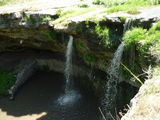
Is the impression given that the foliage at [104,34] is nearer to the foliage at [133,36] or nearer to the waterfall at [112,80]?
the waterfall at [112,80]

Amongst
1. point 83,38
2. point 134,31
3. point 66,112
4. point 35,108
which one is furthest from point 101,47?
point 35,108

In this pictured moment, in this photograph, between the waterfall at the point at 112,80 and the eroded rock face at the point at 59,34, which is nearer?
the waterfall at the point at 112,80

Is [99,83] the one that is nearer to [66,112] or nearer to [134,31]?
[66,112]

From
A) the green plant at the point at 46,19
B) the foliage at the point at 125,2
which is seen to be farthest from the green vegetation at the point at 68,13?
the foliage at the point at 125,2

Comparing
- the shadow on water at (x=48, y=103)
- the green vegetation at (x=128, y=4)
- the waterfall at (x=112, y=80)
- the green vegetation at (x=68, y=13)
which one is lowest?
the shadow on water at (x=48, y=103)

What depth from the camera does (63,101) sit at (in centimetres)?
1570

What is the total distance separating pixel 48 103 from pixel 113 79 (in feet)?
13.3

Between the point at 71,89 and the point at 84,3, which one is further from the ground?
the point at 84,3

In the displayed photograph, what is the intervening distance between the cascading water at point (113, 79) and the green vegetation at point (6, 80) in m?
5.77

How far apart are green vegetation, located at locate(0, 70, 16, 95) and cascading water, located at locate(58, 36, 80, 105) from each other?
3.00 metres

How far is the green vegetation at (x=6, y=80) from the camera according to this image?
17094 mm

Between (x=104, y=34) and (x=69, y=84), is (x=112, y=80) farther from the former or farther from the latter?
(x=69, y=84)

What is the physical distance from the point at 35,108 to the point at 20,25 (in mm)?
4341

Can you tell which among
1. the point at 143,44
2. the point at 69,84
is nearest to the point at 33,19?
the point at 69,84
